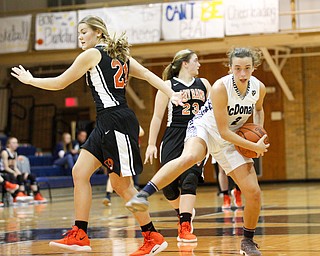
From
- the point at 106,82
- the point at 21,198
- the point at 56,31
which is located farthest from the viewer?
the point at 56,31

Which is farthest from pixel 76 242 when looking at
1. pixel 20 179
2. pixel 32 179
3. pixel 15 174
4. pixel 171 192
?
pixel 32 179

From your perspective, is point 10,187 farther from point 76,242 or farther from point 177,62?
point 76,242

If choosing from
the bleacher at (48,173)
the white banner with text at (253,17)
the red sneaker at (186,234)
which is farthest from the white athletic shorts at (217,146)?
the white banner with text at (253,17)

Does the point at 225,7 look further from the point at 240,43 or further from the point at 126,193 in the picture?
the point at 126,193

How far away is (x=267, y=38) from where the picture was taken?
1764cm

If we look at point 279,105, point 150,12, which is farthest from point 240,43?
point 279,105

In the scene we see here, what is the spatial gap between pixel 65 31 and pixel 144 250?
1415 cm

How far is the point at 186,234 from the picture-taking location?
22.3 ft

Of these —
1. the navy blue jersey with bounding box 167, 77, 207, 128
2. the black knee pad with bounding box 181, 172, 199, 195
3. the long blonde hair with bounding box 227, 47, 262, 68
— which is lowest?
the black knee pad with bounding box 181, 172, 199, 195

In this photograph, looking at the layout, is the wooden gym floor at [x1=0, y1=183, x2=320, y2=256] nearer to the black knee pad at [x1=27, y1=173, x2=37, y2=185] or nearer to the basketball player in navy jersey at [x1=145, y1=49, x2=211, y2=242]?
the basketball player in navy jersey at [x1=145, y1=49, x2=211, y2=242]

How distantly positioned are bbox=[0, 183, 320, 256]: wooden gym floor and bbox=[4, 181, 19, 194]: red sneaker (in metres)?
2.42

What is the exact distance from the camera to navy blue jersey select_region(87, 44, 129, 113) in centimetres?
585

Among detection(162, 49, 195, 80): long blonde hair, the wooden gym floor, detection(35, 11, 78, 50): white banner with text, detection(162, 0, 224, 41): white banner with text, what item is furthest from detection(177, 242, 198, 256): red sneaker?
detection(35, 11, 78, 50): white banner with text

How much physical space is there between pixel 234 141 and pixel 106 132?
986mm
